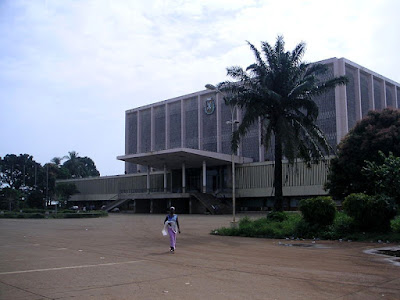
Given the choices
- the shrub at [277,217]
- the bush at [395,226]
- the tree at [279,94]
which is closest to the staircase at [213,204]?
the tree at [279,94]

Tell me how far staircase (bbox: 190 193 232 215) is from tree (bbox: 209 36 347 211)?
3122cm

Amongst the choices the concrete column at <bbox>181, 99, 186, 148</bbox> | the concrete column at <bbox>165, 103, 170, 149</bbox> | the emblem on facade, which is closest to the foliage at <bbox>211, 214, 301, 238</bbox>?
the emblem on facade

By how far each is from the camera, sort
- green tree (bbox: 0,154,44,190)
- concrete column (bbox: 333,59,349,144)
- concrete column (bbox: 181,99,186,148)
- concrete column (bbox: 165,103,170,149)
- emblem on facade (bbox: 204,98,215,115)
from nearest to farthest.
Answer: concrete column (bbox: 333,59,349,144) → emblem on facade (bbox: 204,98,215,115) → concrete column (bbox: 181,99,186,148) → concrete column (bbox: 165,103,170,149) → green tree (bbox: 0,154,44,190)

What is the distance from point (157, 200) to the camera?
227ft

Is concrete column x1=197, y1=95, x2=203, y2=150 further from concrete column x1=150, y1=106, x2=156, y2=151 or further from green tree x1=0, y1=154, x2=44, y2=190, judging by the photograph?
green tree x1=0, y1=154, x2=44, y2=190

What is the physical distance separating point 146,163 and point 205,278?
60.3 m

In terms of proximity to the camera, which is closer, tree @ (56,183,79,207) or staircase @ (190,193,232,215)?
staircase @ (190,193,232,215)

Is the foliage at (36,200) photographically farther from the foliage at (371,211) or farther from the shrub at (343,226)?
the foliage at (371,211)

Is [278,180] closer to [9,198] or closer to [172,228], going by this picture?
[172,228]

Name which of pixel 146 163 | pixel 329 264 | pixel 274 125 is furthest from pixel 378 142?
pixel 146 163

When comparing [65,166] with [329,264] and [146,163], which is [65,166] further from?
[329,264]

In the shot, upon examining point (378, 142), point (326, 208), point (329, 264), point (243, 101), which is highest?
point (243, 101)

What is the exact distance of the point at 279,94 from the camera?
24.9 meters

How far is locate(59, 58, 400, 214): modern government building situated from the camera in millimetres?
59750
